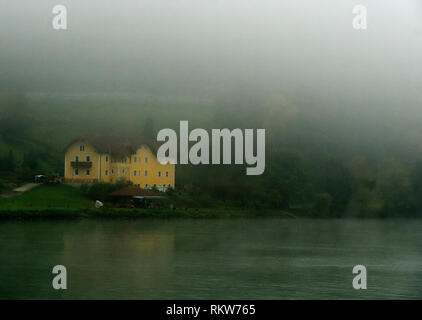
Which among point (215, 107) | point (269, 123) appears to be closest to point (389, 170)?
point (269, 123)

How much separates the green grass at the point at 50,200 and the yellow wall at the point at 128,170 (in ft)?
1.49

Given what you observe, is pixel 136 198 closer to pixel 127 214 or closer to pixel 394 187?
pixel 127 214

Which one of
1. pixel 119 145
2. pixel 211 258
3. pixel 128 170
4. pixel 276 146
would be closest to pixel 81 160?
pixel 119 145

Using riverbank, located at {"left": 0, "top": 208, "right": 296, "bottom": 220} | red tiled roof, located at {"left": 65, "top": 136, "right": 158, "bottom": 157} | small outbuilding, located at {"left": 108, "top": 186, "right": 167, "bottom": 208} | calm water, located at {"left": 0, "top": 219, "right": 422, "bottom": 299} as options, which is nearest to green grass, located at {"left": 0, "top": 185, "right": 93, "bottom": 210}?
riverbank, located at {"left": 0, "top": 208, "right": 296, "bottom": 220}

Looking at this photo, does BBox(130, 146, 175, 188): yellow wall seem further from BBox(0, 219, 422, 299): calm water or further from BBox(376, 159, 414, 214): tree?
BBox(376, 159, 414, 214): tree

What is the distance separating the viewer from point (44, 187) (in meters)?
18.9

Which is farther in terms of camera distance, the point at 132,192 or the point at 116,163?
the point at 132,192

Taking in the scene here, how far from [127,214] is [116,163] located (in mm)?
1964

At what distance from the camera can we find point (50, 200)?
19.1 m

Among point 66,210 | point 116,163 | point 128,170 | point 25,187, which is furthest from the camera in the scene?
point 25,187

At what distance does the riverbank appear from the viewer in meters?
18.2

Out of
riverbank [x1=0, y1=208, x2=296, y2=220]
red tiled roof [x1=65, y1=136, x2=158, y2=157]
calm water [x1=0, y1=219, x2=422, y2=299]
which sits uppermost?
red tiled roof [x1=65, y1=136, x2=158, y2=157]

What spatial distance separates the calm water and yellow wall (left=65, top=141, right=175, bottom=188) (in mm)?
1404

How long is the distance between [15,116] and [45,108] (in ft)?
4.03
